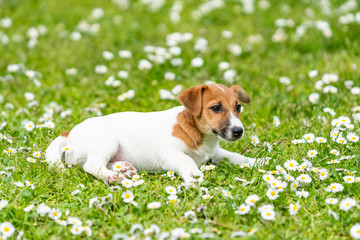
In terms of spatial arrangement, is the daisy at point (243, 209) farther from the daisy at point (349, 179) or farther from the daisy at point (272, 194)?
the daisy at point (349, 179)

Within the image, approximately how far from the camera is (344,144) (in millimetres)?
4355

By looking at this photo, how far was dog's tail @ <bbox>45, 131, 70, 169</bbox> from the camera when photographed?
4105mm

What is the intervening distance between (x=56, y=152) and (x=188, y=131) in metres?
1.20

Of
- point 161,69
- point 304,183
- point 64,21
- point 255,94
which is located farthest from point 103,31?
point 304,183

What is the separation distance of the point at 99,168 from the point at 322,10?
6051mm

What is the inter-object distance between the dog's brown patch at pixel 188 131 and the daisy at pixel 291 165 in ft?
2.53

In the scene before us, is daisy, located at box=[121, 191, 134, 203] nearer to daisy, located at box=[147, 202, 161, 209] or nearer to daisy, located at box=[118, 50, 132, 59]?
daisy, located at box=[147, 202, 161, 209]

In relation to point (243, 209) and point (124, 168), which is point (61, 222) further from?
point (243, 209)

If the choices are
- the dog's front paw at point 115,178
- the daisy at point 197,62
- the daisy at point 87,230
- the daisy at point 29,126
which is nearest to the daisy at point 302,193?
the dog's front paw at point 115,178

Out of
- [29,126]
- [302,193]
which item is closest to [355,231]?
[302,193]

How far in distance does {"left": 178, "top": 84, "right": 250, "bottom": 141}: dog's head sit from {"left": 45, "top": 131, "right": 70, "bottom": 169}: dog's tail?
3.88 ft

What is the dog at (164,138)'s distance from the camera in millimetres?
4004

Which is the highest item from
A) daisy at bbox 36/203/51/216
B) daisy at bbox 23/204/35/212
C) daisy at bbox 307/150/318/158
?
daisy at bbox 23/204/35/212

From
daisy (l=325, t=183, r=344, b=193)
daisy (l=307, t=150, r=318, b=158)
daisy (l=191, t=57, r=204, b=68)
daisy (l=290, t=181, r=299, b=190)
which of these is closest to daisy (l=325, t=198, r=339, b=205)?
daisy (l=325, t=183, r=344, b=193)
